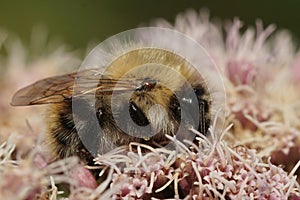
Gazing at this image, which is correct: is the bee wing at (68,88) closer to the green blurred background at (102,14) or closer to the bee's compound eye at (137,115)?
the bee's compound eye at (137,115)

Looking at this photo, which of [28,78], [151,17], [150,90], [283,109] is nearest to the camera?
[150,90]

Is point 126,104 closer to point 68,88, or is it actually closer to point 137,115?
point 137,115

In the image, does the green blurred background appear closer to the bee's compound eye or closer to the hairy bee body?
the hairy bee body

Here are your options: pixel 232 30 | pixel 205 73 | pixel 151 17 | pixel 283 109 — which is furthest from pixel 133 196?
pixel 151 17

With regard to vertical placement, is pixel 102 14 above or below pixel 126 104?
above

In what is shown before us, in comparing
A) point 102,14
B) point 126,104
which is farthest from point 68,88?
point 102,14

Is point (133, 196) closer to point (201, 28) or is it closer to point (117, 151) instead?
point (117, 151)
